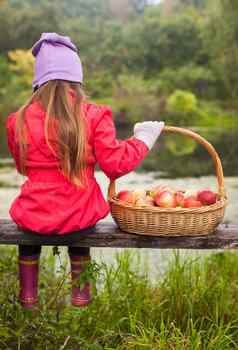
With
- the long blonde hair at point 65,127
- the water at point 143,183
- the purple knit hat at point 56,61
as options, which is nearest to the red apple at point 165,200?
the long blonde hair at point 65,127

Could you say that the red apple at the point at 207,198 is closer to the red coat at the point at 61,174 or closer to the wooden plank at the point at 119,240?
the wooden plank at the point at 119,240

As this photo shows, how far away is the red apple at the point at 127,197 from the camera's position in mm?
2510

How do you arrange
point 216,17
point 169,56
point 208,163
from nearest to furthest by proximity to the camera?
point 208,163, point 216,17, point 169,56

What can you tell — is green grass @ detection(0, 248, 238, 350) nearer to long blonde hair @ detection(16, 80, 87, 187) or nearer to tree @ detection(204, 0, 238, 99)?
long blonde hair @ detection(16, 80, 87, 187)

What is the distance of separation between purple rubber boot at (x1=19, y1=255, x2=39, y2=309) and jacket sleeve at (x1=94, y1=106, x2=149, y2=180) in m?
0.47

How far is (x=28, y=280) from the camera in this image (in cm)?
259

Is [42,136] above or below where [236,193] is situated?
above

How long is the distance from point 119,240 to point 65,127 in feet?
1.46

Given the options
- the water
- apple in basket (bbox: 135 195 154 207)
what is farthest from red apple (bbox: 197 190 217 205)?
the water

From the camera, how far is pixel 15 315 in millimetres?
2711

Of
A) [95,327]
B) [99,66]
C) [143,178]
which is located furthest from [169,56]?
[95,327]

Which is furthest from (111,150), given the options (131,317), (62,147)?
(131,317)

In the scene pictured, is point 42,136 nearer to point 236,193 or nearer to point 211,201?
point 211,201

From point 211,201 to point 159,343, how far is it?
0.54 meters
